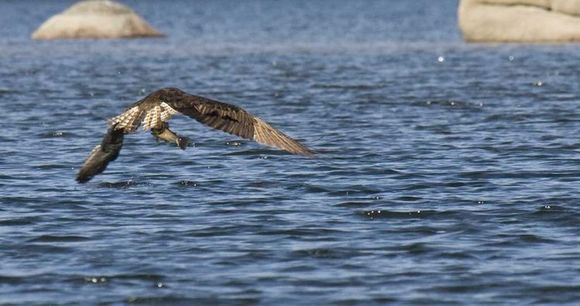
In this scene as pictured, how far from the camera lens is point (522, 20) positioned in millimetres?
39281

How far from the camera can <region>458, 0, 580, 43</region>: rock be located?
38.0 m

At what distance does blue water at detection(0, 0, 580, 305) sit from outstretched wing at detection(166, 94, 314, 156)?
3.03 ft

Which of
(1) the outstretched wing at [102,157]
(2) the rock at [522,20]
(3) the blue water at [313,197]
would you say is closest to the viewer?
(3) the blue water at [313,197]

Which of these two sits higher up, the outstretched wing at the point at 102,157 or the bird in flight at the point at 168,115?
the bird in flight at the point at 168,115

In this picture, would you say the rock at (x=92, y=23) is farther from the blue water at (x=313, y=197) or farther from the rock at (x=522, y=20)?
the blue water at (x=313, y=197)

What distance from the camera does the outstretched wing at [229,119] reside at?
39.0 ft

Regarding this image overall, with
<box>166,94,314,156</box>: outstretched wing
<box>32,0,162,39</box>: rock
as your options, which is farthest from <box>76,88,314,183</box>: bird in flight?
<box>32,0,162,39</box>: rock

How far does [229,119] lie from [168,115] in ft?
1.79

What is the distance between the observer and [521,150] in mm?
18656

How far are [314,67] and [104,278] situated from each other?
2504cm

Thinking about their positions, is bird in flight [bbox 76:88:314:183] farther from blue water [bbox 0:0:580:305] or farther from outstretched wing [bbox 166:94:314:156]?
blue water [bbox 0:0:580:305]

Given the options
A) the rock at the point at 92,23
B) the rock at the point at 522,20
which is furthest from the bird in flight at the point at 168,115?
the rock at the point at 92,23

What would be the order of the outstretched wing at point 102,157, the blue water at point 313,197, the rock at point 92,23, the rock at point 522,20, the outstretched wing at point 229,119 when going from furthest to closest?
the rock at point 92,23 < the rock at point 522,20 < the outstretched wing at point 102,157 < the outstretched wing at point 229,119 < the blue water at point 313,197

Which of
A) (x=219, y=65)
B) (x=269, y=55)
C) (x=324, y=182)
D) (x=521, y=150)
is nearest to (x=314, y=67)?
(x=219, y=65)
